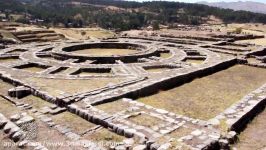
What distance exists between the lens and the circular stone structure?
2334cm

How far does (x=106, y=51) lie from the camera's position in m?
28.8

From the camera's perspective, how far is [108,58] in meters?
23.2

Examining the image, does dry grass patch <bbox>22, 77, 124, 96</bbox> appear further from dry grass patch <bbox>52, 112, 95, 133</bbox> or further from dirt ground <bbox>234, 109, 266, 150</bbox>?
dirt ground <bbox>234, 109, 266, 150</bbox>

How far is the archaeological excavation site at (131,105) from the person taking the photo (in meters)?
9.86

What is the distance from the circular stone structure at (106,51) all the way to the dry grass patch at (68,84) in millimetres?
6273

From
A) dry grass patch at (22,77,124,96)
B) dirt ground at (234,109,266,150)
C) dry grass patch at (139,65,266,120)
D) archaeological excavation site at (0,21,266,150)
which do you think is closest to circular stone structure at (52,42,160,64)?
archaeological excavation site at (0,21,266,150)

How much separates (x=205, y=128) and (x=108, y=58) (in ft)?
45.1

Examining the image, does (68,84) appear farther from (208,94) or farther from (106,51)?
(106,51)

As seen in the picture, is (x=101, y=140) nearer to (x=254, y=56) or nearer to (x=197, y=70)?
(x=197, y=70)

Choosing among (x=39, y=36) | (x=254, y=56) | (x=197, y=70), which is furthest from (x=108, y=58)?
(x=39, y=36)

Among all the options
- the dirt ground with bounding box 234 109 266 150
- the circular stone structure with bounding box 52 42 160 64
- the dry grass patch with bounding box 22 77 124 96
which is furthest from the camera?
the circular stone structure with bounding box 52 42 160 64

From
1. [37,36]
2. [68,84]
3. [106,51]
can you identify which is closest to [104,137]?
[68,84]

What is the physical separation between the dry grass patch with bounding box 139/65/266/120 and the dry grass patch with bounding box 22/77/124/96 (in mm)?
2796

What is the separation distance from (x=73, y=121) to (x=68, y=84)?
4.96 meters
